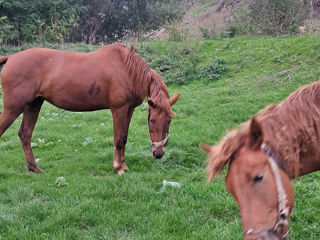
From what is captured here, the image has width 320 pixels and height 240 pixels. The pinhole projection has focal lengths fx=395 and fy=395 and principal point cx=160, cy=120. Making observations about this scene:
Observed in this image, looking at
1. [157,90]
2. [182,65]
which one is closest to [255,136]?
[157,90]

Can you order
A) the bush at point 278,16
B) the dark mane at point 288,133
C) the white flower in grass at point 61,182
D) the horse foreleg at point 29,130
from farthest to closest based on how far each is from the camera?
the bush at point 278,16, the horse foreleg at point 29,130, the white flower in grass at point 61,182, the dark mane at point 288,133

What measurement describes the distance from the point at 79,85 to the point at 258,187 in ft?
13.3

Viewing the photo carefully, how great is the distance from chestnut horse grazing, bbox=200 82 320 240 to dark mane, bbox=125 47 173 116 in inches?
112

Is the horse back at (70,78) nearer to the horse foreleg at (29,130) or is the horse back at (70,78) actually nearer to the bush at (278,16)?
the horse foreleg at (29,130)

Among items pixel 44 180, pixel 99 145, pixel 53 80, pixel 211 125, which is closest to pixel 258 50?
pixel 211 125

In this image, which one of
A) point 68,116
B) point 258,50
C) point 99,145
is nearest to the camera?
point 99,145

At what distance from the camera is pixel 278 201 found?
82.4 inches

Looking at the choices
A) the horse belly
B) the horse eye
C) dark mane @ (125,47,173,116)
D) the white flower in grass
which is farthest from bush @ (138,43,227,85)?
the horse eye

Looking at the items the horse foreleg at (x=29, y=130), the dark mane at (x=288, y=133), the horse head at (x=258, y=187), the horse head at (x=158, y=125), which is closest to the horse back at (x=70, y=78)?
the horse foreleg at (x=29, y=130)

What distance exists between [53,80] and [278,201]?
4278 millimetres

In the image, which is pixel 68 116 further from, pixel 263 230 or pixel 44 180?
pixel 263 230

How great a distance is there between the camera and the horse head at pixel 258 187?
2.06 metres

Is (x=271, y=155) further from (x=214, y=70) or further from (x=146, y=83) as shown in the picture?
(x=214, y=70)

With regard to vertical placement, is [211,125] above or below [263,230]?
below
